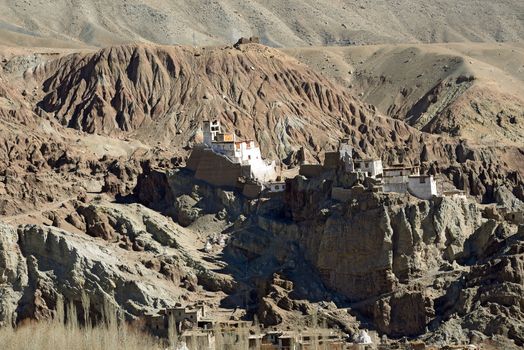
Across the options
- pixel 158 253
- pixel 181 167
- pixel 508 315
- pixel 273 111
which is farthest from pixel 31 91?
pixel 508 315

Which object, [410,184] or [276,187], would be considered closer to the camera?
[410,184]

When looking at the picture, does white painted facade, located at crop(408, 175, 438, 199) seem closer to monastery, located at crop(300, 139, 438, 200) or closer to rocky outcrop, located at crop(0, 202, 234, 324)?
monastery, located at crop(300, 139, 438, 200)

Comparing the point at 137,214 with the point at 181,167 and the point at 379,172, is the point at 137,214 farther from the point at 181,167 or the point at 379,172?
the point at 379,172

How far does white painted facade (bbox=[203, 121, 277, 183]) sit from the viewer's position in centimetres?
11988

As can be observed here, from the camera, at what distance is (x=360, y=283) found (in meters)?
101

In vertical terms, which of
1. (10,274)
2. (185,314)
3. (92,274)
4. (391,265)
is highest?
(10,274)

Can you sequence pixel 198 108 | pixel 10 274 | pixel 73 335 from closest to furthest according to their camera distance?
pixel 73 335, pixel 10 274, pixel 198 108

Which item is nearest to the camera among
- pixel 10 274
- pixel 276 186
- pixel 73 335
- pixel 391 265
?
pixel 73 335

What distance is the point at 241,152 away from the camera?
121 m

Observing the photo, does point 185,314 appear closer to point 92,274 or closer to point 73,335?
point 92,274

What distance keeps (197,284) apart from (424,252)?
1551cm

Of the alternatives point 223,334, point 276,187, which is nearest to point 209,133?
point 276,187

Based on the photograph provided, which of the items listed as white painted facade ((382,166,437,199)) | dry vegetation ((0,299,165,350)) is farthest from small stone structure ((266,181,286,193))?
dry vegetation ((0,299,165,350))

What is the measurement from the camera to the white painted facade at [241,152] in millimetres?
119875
